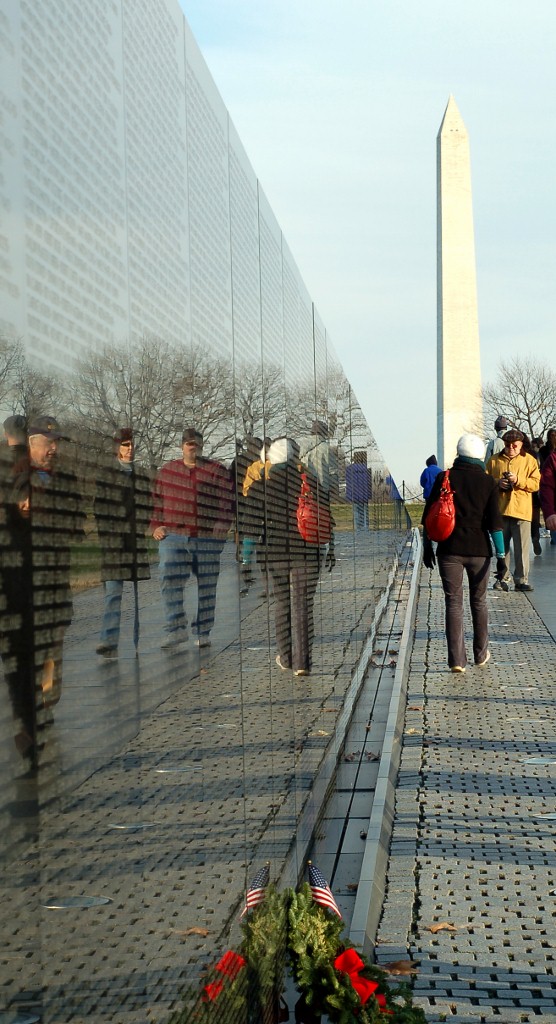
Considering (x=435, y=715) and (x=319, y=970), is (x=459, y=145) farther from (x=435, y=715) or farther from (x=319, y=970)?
(x=319, y=970)

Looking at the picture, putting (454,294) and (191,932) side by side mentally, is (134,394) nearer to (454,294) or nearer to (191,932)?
(191,932)

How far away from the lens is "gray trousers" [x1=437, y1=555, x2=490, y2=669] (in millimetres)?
9336

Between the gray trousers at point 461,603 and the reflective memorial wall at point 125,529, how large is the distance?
5.62 metres

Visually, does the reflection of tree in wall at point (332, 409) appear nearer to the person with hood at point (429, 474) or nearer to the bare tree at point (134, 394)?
the bare tree at point (134, 394)

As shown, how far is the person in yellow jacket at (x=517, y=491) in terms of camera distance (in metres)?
14.6

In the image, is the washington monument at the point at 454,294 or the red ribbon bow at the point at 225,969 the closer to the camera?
the red ribbon bow at the point at 225,969

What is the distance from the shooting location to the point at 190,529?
99.7 inches

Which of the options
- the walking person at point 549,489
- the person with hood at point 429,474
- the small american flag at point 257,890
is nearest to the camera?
the small american flag at point 257,890

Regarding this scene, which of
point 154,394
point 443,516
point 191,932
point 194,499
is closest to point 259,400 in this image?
point 194,499

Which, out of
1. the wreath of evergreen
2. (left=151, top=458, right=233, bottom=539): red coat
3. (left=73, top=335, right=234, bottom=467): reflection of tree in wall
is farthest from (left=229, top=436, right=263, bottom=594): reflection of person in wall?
the wreath of evergreen

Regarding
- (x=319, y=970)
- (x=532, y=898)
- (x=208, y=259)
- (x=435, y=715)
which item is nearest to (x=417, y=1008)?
(x=319, y=970)

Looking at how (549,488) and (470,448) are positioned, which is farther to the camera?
(549,488)

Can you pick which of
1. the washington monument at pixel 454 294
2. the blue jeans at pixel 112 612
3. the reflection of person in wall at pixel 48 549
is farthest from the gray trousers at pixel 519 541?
the washington monument at pixel 454 294

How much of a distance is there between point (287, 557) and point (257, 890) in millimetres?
1745
